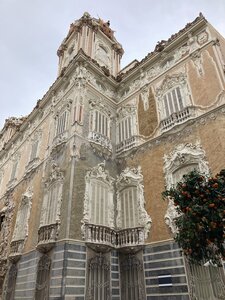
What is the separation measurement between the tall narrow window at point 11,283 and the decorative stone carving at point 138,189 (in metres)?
7.39

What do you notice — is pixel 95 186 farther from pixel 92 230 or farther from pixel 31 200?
pixel 31 200

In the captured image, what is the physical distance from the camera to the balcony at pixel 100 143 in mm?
15164

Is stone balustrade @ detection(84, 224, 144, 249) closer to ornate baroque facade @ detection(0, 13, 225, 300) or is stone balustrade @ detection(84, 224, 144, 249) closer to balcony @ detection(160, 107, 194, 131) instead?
ornate baroque facade @ detection(0, 13, 225, 300)

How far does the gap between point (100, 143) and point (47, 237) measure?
6.26 meters

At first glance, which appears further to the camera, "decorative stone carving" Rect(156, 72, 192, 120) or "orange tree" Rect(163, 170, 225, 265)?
"decorative stone carving" Rect(156, 72, 192, 120)

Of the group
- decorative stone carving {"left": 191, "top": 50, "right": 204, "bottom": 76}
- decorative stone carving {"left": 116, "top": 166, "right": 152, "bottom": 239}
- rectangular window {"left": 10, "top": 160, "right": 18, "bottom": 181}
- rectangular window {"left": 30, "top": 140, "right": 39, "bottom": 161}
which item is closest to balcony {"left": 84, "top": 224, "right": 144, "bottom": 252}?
decorative stone carving {"left": 116, "top": 166, "right": 152, "bottom": 239}

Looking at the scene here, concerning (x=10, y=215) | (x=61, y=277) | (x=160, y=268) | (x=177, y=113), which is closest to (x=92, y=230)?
(x=61, y=277)

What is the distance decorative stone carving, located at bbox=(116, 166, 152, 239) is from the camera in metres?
12.4

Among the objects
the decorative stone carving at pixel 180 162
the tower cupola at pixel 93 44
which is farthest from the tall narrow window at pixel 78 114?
the tower cupola at pixel 93 44

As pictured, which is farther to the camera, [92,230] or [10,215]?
[10,215]

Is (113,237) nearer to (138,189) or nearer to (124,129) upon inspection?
(138,189)

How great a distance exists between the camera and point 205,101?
515 inches

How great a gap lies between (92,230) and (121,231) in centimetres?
172

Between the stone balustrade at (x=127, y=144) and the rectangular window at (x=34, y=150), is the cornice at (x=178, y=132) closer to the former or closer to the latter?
the stone balustrade at (x=127, y=144)
